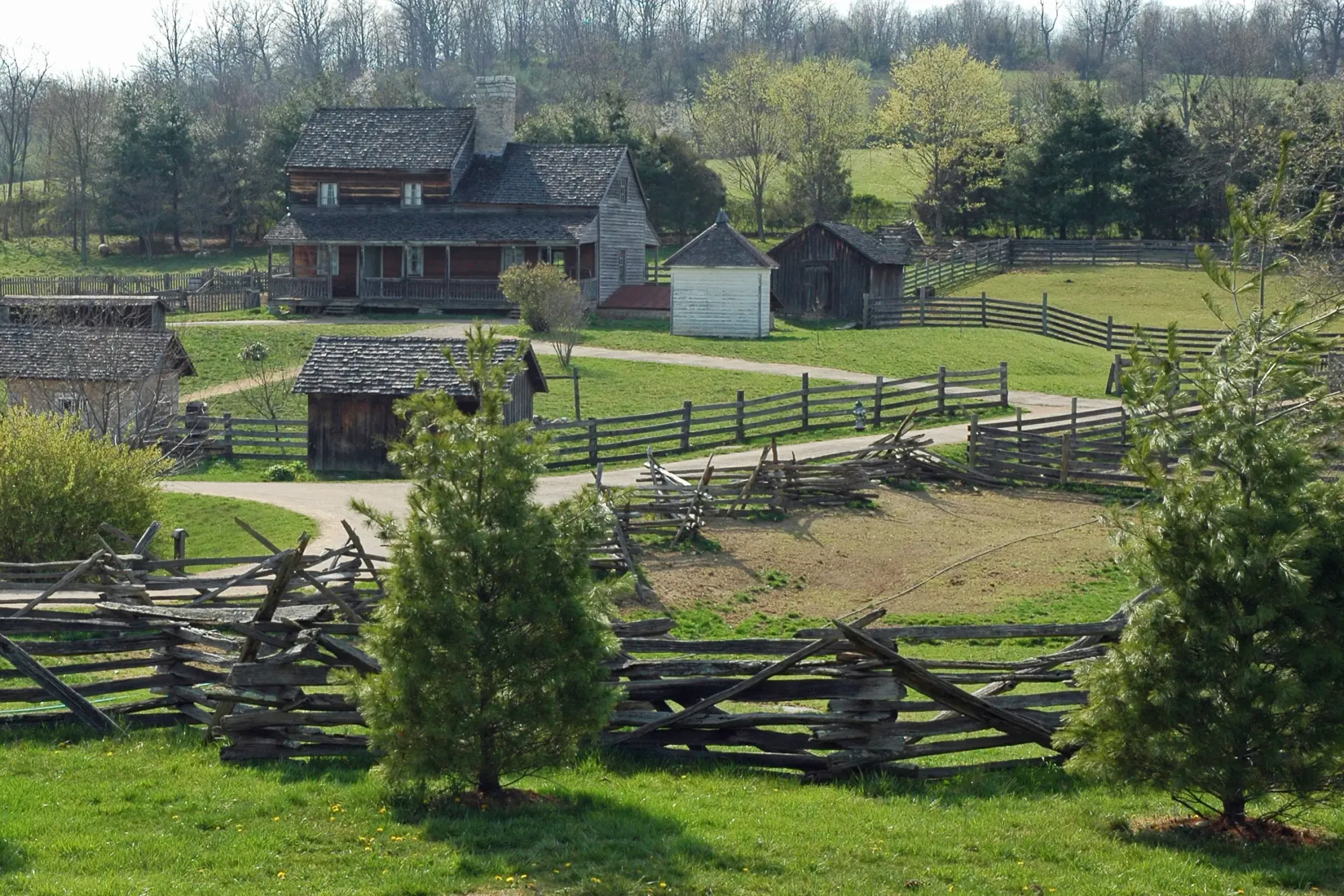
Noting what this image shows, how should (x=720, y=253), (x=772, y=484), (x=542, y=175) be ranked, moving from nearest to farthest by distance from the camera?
(x=772, y=484)
(x=720, y=253)
(x=542, y=175)

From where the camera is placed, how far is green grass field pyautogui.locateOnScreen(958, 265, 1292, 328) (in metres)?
55.7

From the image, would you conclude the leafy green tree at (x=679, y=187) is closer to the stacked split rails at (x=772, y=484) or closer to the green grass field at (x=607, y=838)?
the stacked split rails at (x=772, y=484)

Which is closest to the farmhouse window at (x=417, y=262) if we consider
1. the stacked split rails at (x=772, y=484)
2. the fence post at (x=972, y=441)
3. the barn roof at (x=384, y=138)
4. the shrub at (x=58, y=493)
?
the barn roof at (x=384, y=138)

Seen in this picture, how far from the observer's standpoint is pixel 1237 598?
9953 mm

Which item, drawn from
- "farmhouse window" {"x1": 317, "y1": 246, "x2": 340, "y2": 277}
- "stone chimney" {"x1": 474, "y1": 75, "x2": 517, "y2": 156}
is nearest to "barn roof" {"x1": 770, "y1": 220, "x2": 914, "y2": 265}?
"stone chimney" {"x1": 474, "y1": 75, "x2": 517, "y2": 156}

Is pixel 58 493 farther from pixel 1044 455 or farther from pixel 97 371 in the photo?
pixel 1044 455

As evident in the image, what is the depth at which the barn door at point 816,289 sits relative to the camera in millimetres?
54250

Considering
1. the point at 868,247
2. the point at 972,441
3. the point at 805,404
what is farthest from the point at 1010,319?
the point at 972,441

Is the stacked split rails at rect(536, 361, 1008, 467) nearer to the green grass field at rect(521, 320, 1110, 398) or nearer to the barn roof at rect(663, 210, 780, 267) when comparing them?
the green grass field at rect(521, 320, 1110, 398)

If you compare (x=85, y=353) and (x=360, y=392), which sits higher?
(x=85, y=353)

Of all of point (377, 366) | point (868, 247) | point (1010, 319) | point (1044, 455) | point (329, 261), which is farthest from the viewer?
point (329, 261)

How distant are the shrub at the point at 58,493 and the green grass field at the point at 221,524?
2.59ft

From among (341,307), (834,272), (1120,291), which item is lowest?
(341,307)

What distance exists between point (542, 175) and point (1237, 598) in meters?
47.8
